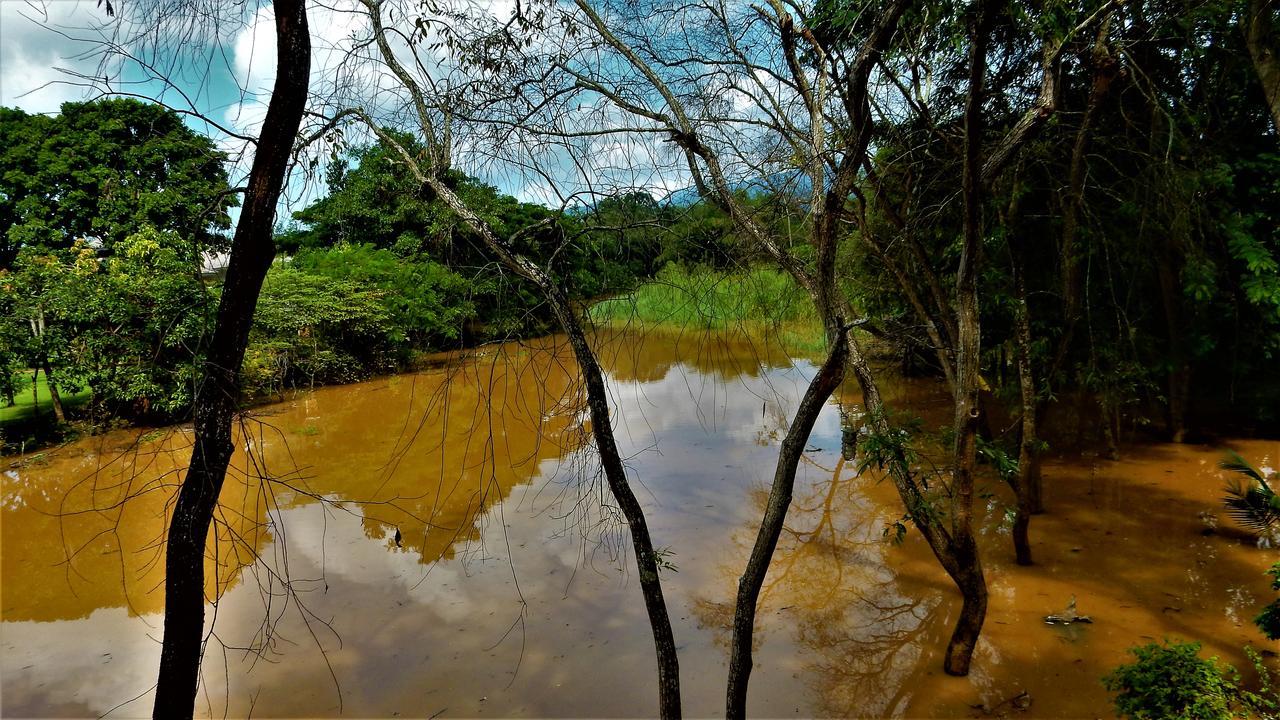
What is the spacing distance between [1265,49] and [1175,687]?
10.4 ft

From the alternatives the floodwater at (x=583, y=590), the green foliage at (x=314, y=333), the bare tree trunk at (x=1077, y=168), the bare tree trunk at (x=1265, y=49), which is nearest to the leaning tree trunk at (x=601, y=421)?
the floodwater at (x=583, y=590)

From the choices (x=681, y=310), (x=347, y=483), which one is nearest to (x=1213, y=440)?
(x=681, y=310)

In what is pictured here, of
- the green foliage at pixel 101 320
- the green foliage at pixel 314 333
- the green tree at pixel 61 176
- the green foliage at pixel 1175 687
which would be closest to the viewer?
the green foliage at pixel 1175 687

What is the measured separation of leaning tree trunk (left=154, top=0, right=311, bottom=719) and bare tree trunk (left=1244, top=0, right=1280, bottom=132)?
438 cm

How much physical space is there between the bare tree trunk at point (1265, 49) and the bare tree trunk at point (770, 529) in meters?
3.06

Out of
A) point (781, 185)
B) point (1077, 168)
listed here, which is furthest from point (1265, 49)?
point (781, 185)

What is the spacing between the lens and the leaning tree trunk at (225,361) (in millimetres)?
1990

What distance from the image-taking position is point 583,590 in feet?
17.4

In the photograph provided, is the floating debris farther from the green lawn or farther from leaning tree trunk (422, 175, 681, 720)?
the green lawn

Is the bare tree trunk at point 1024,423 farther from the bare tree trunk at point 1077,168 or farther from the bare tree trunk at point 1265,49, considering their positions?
the bare tree trunk at point 1265,49

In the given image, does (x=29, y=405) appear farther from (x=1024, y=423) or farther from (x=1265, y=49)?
(x=1265, y=49)

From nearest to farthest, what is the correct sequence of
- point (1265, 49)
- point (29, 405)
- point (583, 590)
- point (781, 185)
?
point (1265, 49) < point (781, 185) < point (583, 590) < point (29, 405)

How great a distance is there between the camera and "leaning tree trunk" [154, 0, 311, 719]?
1.99 meters

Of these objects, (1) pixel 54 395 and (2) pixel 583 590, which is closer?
(2) pixel 583 590
